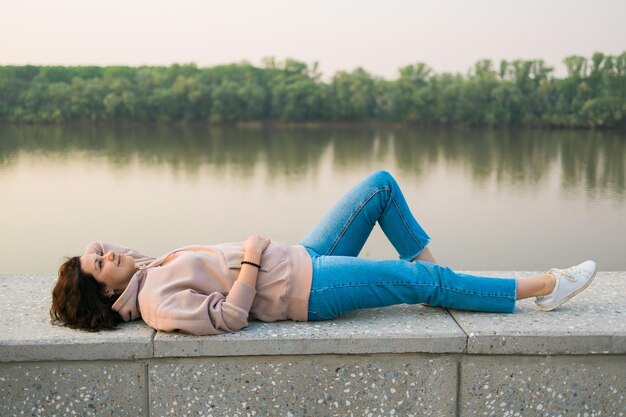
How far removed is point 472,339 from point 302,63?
54.3m

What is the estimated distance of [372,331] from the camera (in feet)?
10.6

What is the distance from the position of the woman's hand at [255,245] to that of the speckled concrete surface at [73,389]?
0.69 m

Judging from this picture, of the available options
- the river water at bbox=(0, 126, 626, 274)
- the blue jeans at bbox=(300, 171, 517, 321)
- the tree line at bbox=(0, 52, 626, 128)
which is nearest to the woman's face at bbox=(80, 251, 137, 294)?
the blue jeans at bbox=(300, 171, 517, 321)

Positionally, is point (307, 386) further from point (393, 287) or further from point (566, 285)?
point (566, 285)

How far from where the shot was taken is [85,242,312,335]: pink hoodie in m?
3.19

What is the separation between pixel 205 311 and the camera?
316cm

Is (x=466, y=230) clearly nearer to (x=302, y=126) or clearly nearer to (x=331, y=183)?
(x=331, y=183)

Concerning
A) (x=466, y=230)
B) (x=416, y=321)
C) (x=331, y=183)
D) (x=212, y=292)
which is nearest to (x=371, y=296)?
(x=416, y=321)

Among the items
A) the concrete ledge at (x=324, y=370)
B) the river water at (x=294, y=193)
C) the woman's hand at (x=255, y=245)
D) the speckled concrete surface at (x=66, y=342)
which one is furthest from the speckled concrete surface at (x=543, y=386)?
the river water at (x=294, y=193)

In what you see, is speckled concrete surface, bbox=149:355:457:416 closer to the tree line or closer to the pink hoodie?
the pink hoodie

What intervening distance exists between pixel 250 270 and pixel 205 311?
1.00 ft

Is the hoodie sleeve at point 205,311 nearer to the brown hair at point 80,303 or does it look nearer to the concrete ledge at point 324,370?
the concrete ledge at point 324,370

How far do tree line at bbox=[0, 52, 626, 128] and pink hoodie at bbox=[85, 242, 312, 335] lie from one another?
46.6 metres

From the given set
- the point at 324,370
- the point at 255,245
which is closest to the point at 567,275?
the point at 324,370
